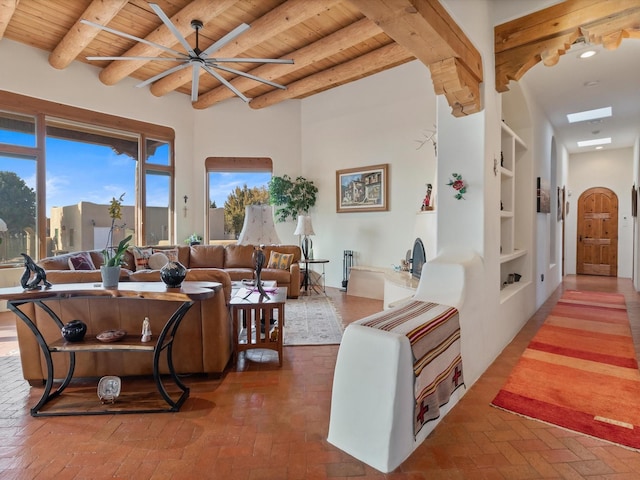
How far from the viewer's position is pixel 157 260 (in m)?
5.53

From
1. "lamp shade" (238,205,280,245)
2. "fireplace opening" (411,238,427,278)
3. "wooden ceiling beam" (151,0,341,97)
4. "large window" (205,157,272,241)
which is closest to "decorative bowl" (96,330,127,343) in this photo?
"lamp shade" (238,205,280,245)

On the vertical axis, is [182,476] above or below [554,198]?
below

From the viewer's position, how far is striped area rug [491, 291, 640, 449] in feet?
7.00

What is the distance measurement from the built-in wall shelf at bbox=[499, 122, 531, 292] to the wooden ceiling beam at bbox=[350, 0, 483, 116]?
912 mm

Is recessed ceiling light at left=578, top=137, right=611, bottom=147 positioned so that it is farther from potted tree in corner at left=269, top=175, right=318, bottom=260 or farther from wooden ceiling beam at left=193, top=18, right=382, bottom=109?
potted tree in corner at left=269, top=175, right=318, bottom=260

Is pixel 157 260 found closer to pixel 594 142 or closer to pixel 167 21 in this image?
pixel 167 21

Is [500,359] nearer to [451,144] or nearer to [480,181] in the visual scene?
[480,181]

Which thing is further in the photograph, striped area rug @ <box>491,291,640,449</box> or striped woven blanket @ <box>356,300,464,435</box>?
striped area rug @ <box>491,291,640,449</box>

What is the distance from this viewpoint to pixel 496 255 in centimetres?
306

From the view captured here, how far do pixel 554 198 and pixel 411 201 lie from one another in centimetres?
266

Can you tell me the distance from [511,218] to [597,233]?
6.35 m

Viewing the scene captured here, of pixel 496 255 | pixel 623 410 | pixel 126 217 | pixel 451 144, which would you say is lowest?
pixel 623 410

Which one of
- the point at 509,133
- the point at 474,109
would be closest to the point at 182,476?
the point at 474,109

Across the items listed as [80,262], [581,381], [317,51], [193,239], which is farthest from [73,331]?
[193,239]
